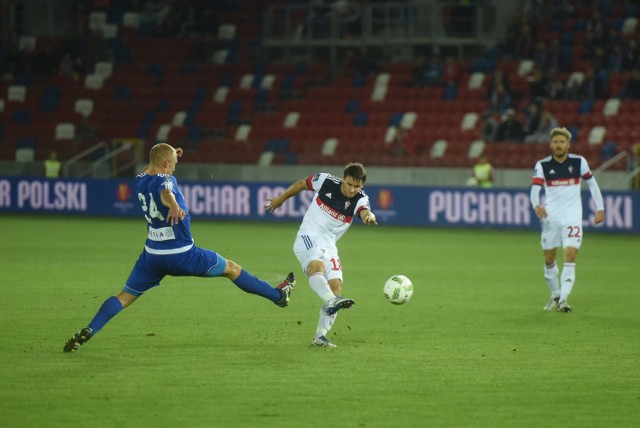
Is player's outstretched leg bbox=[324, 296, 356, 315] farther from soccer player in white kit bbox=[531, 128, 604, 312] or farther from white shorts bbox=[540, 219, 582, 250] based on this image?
white shorts bbox=[540, 219, 582, 250]

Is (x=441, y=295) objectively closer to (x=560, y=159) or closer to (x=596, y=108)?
(x=560, y=159)

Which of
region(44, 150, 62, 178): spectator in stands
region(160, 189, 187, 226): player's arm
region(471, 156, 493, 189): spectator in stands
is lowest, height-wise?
region(44, 150, 62, 178): spectator in stands

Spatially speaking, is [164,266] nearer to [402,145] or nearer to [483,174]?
[483,174]

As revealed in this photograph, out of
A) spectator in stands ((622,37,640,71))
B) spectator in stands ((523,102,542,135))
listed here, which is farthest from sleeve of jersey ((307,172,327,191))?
spectator in stands ((622,37,640,71))

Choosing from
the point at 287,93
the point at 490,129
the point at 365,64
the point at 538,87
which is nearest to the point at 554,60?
the point at 538,87

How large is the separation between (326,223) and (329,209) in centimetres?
14

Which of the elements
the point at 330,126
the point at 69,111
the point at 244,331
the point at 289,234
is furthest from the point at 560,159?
the point at 69,111

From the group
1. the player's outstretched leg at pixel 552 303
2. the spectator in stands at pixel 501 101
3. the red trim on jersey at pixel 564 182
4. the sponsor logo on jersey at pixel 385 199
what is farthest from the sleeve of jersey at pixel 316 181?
the spectator in stands at pixel 501 101

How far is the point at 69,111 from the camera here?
126 ft

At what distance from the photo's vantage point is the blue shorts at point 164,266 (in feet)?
34.1

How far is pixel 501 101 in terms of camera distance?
110ft

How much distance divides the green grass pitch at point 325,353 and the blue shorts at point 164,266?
0.61m

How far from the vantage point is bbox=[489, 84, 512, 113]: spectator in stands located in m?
33.4

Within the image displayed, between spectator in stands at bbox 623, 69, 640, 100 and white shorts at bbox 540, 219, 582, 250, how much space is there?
60.7ft
